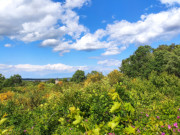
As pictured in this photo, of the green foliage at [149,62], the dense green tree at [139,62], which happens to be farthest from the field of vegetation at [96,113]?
the dense green tree at [139,62]

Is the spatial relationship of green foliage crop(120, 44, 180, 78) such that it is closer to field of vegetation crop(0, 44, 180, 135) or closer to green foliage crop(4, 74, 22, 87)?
field of vegetation crop(0, 44, 180, 135)

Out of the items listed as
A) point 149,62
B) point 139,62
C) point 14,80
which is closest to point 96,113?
point 149,62

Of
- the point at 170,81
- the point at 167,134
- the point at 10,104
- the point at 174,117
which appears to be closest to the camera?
the point at 167,134

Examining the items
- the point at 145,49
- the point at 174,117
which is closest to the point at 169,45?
the point at 145,49

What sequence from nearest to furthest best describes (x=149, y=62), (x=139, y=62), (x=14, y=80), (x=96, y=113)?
(x=96, y=113), (x=149, y=62), (x=139, y=62), (x=14, y=80)

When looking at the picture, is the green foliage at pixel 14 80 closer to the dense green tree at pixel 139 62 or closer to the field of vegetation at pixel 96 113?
the dense green tree at pixel 139 62

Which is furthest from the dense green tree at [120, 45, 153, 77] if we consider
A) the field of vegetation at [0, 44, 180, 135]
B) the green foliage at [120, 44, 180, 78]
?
the field of vegetation at [0, 44, 180, 135]

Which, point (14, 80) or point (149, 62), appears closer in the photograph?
point (149, 62)

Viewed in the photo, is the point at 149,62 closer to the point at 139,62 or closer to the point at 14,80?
the point at 139,62

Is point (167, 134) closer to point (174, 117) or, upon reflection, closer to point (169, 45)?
point (174, 117)

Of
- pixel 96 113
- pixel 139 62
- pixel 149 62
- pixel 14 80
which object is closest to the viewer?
pixel 96 113

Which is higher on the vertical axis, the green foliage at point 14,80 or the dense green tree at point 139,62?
the dense green tree at point 139,62

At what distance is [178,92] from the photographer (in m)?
9.96

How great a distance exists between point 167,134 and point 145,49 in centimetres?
2116
